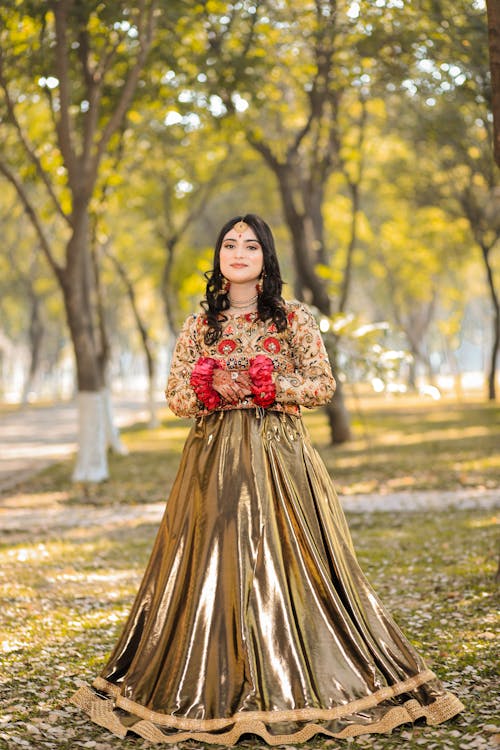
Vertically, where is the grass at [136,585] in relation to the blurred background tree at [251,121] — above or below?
below

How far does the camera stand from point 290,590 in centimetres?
427

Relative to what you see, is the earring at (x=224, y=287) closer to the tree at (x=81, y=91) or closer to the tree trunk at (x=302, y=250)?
the tree at (x=81, y=91)

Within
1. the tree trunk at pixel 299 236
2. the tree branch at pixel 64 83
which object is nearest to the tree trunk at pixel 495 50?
the tree branch at pixel 64 83

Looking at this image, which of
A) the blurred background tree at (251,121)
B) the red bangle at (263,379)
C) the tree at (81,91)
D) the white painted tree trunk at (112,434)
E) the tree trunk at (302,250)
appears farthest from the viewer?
the white painted tree trunk at (112,434)

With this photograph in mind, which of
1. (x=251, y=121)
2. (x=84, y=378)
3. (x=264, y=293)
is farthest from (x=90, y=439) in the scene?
(x=264, y=293)

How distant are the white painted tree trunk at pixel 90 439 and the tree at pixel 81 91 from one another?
14mm

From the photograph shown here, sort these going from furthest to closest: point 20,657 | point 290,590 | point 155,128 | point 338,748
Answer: point 155,128 < point 20,657 < point 290,590 < point 338,748

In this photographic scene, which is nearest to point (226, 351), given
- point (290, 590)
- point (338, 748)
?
point (290, 590)

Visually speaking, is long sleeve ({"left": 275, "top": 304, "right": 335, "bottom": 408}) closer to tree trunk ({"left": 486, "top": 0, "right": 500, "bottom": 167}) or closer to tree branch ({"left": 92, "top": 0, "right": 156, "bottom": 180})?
tree trunk ({"left": 486, "top": 0, "right": 500, "bottom": 167})

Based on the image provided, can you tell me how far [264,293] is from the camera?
15.0 feet

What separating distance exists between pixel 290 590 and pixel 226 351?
1.13 m

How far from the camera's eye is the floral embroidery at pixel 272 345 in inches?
180

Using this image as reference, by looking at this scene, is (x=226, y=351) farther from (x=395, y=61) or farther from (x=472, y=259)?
(x=472, y=259)

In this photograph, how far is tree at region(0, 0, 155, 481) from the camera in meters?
12.3
